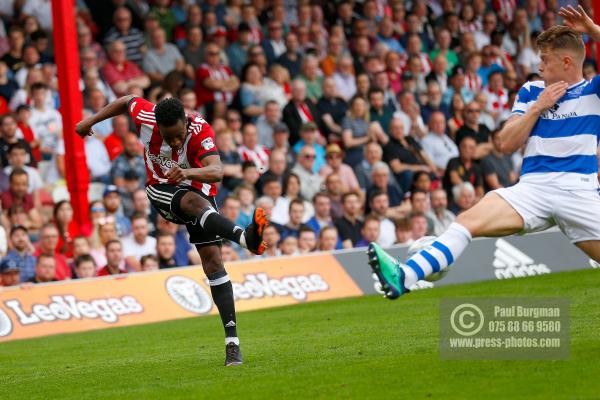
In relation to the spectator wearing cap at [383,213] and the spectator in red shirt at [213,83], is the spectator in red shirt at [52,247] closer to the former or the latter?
the spectator in red shirt at [213,83]

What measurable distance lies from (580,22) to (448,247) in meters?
1.70

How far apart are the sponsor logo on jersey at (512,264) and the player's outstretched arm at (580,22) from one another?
311 inches

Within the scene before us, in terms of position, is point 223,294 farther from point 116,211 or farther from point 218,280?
point 116,211

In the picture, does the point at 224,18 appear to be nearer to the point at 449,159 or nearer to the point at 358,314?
the point at 449,159

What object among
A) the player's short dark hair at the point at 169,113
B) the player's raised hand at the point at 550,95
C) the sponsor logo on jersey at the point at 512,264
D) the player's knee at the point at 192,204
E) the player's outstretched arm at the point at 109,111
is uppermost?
the player's raised hand at the point at 550,95

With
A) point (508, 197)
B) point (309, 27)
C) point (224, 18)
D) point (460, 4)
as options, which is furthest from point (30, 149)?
point (460, 4)

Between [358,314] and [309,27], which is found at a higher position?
[309,27]

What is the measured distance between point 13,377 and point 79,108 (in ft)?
19.7

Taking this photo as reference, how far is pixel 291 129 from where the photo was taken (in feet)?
58.8

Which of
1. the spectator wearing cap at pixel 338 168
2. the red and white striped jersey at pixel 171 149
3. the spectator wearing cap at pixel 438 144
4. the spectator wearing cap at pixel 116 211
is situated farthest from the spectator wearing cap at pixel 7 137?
the spectator wearing cap at pixel 438 144

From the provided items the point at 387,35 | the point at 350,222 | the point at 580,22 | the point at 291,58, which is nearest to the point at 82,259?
the point at 350,222

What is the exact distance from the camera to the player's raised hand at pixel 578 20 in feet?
24.9

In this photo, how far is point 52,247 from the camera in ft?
46.1

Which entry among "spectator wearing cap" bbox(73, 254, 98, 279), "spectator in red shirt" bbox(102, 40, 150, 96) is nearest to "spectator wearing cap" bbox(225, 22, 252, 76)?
"spectator in red shirt" bbox(102, 40, 150, 96)
